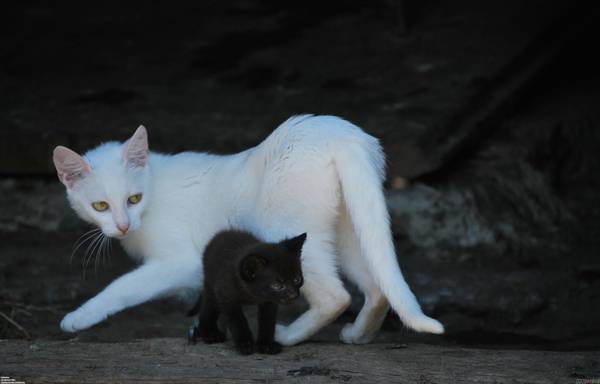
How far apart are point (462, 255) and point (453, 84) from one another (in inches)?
72.3

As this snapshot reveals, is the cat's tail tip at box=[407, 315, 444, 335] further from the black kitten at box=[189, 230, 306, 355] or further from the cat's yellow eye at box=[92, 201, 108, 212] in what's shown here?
the cat's yellow eye at box=[92, 201, 108, 212]

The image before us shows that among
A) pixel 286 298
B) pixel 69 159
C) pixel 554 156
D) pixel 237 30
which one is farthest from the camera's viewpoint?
pixel 237 30

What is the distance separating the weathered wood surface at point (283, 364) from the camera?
379 centimetres

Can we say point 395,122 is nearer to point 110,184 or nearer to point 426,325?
point 110,184

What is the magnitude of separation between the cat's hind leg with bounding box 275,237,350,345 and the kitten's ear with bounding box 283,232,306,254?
0.24 m

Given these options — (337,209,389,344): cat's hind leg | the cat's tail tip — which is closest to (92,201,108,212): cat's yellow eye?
(337,209,389,344): cat's hind leg

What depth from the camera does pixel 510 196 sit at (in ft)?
23.0

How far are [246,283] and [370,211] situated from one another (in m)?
0.67

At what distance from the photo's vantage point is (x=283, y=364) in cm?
405

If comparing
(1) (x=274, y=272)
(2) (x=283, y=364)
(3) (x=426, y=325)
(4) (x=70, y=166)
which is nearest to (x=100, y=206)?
(4) (x=70, y=166)

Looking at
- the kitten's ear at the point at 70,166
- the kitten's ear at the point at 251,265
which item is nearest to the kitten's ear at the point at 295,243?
the kitten's ear at the point at 251,265

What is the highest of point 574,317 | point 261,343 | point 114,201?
point 114,201

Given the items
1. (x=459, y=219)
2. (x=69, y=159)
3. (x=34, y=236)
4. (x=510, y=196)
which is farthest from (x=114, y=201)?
(x=510, y=196)

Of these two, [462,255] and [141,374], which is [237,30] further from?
[141,374]
